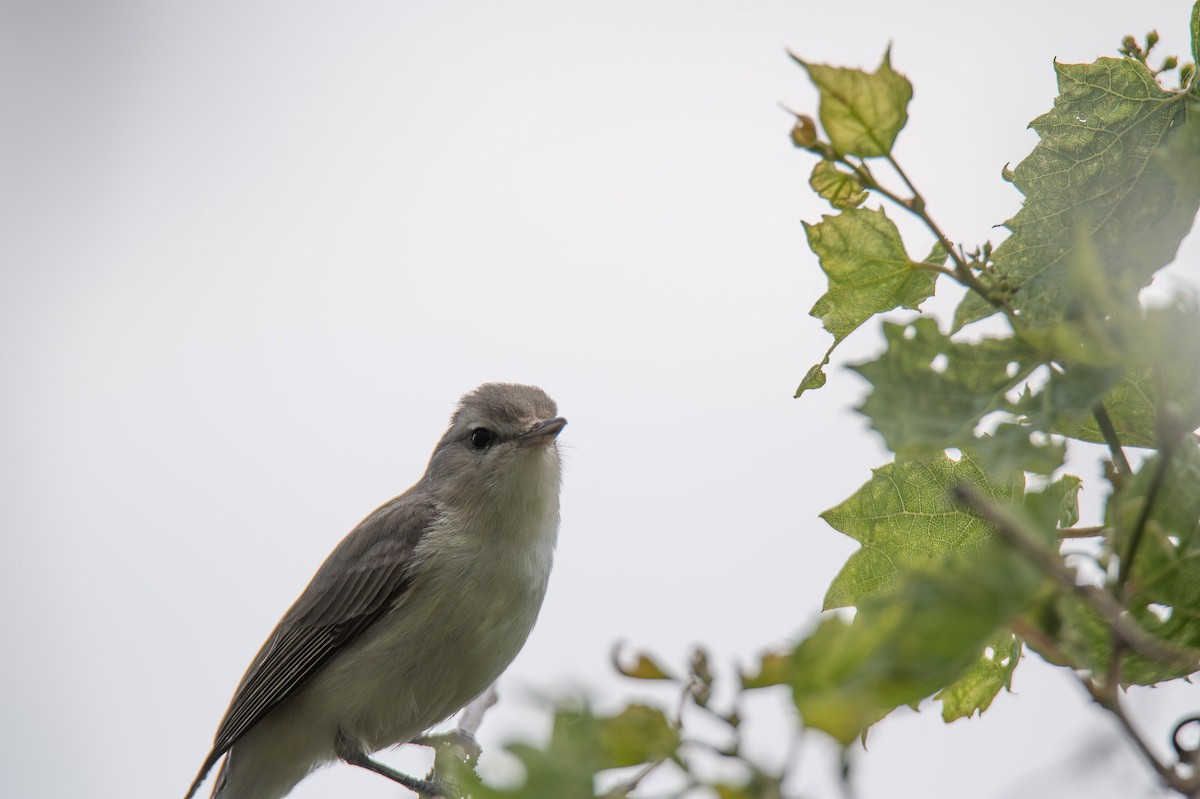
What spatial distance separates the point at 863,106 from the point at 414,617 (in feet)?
11.8

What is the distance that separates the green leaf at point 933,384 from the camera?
125 centimetres


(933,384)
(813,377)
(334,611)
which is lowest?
(933,384)

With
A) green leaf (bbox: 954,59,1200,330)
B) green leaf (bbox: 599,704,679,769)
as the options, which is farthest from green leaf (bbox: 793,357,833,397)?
green leaf (bbox: 599,704,679,769)

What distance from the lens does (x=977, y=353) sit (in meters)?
1.30

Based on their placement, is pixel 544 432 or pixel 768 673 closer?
pixel 768 673

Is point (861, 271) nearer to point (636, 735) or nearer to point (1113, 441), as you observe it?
point (1113, 441)

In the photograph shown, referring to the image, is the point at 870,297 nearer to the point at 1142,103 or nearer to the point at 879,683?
the point at 1142,103

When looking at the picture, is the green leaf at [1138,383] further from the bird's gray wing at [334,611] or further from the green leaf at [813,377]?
the bird's gray wing at [334,611]

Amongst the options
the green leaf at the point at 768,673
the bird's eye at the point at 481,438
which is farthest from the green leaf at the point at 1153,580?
the bird's eye at the point at 481,438

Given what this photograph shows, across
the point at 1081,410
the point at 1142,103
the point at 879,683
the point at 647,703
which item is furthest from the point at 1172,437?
the point at 1142,103

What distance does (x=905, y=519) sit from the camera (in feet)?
6.02

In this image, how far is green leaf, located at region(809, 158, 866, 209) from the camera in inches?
57.2

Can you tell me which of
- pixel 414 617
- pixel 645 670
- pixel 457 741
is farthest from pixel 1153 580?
pixel 414 617

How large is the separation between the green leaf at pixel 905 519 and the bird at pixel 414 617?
2.78 meters
